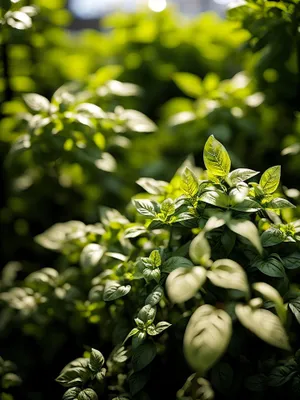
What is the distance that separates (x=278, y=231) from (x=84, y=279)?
0.58m

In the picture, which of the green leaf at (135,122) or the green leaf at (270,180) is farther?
the green leaf at (135,122)

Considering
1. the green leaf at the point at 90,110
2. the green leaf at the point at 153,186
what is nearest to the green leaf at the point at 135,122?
the green leaf at the point at 90,110

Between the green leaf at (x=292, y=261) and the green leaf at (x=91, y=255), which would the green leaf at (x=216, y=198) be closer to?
the green leaf at (x=292, y=261)

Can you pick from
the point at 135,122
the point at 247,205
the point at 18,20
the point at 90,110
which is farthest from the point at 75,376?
the point at 18,20

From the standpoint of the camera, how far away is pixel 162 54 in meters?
1.95

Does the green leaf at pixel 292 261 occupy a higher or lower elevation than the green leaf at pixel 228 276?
lower

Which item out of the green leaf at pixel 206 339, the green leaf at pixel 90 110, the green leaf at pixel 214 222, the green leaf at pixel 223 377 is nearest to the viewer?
the green leaf at pixel 206 339

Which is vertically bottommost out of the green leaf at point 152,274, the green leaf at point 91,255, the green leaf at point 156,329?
the green leaf at point 156,329

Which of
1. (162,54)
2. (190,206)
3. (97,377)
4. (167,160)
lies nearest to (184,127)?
(167,160)

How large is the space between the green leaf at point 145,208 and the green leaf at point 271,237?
223 mm

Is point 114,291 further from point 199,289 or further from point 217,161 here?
point 217,161

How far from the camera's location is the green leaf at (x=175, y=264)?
870 millimetres

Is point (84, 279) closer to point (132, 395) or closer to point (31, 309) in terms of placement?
point (31, 309)

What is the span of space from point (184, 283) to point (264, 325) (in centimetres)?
14
